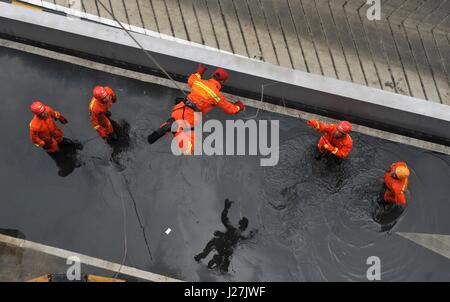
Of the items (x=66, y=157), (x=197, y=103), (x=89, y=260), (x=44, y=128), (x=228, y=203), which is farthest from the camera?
(x=66, y=157)

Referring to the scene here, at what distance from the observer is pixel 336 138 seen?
671 cm

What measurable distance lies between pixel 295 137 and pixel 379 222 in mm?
2022

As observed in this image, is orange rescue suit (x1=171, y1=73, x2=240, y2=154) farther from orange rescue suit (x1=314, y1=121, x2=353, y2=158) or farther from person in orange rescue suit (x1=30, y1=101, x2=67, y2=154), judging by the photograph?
person in orange rescue suit (x1=30, y1=101, x2=67, y2=154)

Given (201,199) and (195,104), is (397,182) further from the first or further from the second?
(195,104)

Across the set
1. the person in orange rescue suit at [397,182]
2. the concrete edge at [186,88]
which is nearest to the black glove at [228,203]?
the concrete edge at [186,88]

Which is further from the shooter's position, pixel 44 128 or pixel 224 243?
pixel 224 243

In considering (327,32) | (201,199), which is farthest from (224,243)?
(327,32)

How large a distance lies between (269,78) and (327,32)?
2.55 meters

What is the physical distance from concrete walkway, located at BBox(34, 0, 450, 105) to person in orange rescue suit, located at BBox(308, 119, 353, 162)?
235 cm

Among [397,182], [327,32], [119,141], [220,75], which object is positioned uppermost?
[327,32]

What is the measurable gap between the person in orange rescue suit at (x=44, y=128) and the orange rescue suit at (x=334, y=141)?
4.07m

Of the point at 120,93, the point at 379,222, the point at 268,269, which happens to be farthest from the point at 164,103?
the point at 379,222

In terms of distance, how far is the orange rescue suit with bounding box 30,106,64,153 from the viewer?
6.53 metres

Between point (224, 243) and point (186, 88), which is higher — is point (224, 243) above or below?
below
